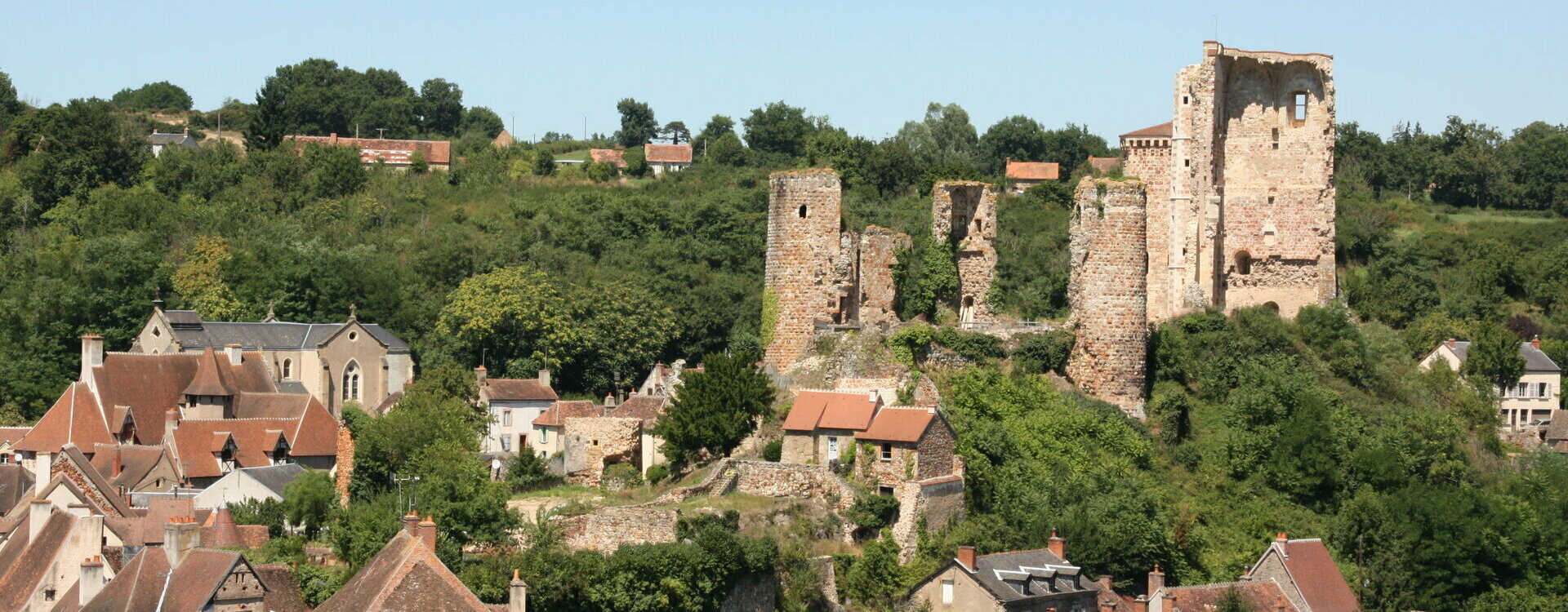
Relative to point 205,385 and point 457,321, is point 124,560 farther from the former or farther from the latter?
point 457,321

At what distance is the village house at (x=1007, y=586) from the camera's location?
33.3 metres

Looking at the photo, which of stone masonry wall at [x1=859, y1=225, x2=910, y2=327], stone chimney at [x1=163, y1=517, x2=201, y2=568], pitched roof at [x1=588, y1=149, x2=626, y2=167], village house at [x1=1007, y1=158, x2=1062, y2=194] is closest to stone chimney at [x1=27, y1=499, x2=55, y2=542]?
stone chimney at [x1=163, y1=517, x2=201, y2=568]

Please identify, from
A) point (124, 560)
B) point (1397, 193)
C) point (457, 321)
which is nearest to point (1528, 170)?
point (1397, 193)

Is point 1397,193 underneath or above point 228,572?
above

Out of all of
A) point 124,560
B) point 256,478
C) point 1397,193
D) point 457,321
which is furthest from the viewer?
point 1397,193

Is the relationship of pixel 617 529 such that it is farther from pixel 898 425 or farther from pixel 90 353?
pixel 90 353

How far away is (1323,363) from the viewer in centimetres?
4394

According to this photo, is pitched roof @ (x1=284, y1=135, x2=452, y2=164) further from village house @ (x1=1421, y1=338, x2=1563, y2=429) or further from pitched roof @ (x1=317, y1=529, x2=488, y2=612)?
pitched roof @ (x1=317, y1=529, x2=488, y2=612)

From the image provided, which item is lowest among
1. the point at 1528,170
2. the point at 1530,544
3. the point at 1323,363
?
the point at 1530,544

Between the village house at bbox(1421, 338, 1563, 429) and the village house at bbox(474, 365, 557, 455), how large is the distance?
73.6 ft

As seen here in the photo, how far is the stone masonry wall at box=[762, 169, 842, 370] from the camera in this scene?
41.5 metres

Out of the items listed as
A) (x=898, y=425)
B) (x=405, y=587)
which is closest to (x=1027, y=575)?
(x=898, y=425)

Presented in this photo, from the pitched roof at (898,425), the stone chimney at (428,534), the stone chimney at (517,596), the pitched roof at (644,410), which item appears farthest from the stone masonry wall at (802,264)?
the stone chimney at (428,534)

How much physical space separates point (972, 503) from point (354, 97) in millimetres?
60560
